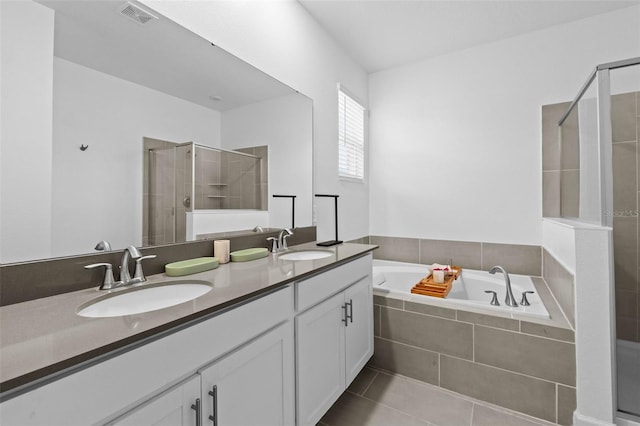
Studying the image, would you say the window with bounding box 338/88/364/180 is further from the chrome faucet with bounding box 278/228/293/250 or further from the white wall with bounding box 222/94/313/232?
the chrome faucet with bounding box 278/228/293/250

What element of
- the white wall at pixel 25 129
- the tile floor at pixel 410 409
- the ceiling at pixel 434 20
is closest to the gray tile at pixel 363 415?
the tile floor at pixel 410 409

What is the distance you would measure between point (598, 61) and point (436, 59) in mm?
1248

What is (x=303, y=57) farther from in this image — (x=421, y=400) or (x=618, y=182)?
(x=421, y=400)

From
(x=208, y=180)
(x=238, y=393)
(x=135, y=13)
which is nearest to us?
(x=238, y=393)

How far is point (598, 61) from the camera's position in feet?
7.45

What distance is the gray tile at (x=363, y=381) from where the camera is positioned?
6.11 ft

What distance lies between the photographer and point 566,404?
60.4 inches

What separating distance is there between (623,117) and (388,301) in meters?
1.81

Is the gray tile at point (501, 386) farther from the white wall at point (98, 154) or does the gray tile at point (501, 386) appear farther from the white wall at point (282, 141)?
the white wall at point (98, 154)

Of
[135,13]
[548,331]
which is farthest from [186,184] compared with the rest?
[548,331]

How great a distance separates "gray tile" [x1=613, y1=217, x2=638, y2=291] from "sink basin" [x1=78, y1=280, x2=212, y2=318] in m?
2.19

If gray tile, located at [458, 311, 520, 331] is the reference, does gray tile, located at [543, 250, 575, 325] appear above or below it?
above

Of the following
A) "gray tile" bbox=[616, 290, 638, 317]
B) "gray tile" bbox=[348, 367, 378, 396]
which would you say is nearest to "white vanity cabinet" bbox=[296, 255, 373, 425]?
"gray tile" bbox=[348, 367, 378, 396]

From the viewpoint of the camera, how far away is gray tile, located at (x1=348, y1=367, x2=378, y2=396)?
1.86 m
